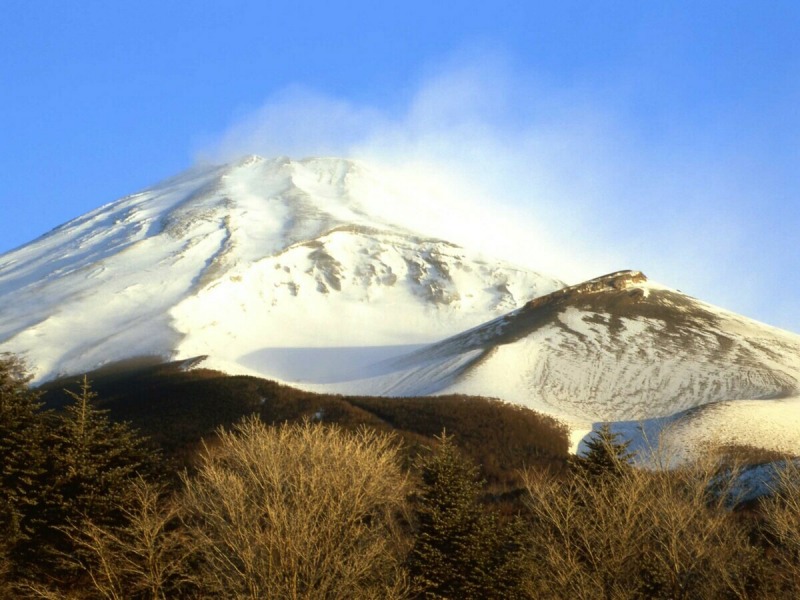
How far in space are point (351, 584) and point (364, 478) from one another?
5872mm

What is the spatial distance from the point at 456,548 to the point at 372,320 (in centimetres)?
10649

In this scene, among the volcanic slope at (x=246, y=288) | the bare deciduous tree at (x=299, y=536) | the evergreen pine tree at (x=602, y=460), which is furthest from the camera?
the volcanic slope at (x=246, y=288)

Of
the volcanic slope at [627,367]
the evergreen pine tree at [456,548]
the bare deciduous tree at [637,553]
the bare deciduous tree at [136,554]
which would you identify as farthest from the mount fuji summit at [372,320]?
the bare deciduous tree at [136,554]

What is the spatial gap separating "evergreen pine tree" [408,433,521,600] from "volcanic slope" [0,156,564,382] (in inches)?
3023

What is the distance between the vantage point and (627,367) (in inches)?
3782

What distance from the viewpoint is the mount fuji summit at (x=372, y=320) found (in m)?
88.7

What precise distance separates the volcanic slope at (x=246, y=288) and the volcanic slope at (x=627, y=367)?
18872 mm

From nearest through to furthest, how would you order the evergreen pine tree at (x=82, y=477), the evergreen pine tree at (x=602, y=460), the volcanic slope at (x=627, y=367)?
the evergreen pine tree at (x=82, y=477), the evergreen pine tree at (x=602, y=460), the volcanic slope at (x=627, y=367)

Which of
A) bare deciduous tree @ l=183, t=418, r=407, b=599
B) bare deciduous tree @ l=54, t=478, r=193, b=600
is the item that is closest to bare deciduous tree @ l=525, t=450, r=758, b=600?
bare deciduous tree @ l=183, t=418, r=407, b=599

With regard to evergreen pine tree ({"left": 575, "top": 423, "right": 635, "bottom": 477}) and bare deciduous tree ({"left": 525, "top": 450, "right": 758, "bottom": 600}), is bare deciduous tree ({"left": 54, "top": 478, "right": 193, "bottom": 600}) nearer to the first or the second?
bare deciduous tree ({"left": 525, "top": 450, "right": 758, "bottom": 600})

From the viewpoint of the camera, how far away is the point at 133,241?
16375 centimetres

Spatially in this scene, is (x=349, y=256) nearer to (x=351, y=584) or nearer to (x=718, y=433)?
(x=718, y=433)

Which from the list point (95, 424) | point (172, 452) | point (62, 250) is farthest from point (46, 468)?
point (62, 250)

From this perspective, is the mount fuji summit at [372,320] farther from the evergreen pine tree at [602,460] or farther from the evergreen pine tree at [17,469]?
the evergreen pine tree at [17,469]
